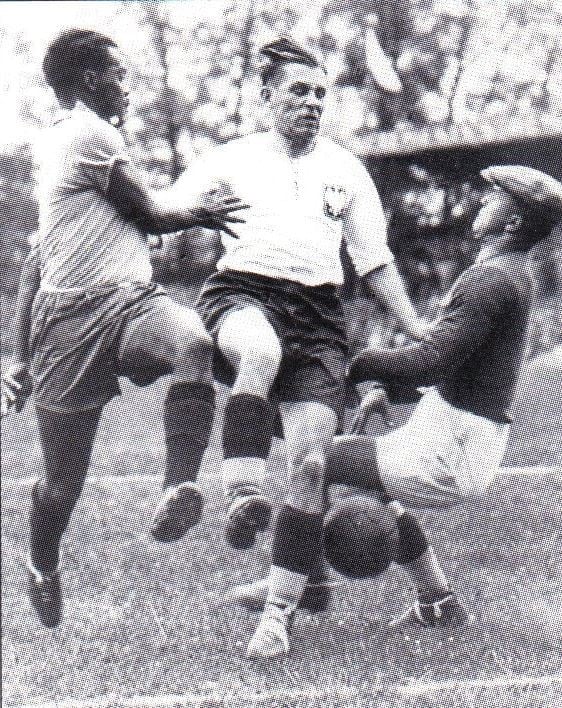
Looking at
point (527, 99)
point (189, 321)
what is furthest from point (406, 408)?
point (527, 99)

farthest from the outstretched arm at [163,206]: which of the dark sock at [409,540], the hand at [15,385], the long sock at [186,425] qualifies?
the dark sock at [409,540]

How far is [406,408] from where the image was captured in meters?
2.90

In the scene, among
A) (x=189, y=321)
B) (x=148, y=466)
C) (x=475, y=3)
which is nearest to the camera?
(x=189, y=321)

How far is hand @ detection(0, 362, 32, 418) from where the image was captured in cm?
282

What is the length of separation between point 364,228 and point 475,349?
42 centimetres

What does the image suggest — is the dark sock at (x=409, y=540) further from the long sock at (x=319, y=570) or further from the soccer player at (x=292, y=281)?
the soccer player at (x=292, y=281)

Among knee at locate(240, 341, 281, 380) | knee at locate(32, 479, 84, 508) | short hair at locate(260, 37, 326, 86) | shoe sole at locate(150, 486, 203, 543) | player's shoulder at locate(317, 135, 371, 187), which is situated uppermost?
short hair at locate(260, 37, 326, 86)

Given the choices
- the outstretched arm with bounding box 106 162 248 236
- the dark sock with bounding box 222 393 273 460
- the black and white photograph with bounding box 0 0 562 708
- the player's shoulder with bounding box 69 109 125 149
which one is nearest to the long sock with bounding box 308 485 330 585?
the black and white photograph with bounding box 0 0 562 708

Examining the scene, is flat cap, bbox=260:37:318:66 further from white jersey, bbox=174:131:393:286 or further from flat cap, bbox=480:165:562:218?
flat cap, bbox=480:165:562:218

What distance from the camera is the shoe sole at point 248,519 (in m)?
2.34

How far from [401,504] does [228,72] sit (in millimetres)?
1214

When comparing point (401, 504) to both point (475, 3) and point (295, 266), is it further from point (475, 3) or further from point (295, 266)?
point (475, 3)

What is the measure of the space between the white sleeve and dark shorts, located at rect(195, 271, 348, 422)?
5.9 inches

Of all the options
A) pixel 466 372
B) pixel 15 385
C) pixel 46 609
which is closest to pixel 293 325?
pixel 466 372
